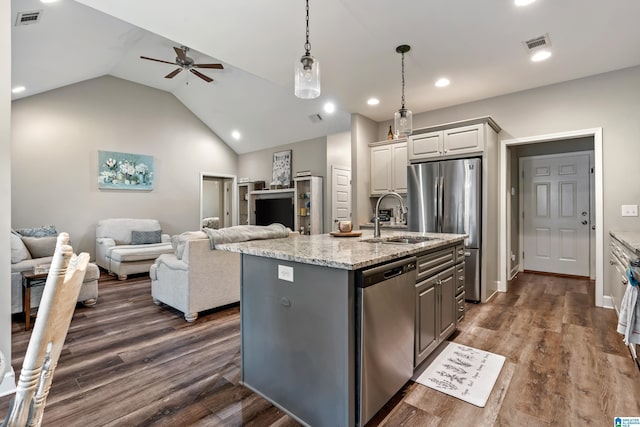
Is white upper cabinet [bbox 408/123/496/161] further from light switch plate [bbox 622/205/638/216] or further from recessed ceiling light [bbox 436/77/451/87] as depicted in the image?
light switch plate [bbox 622/205/638/216]

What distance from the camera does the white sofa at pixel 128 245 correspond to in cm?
510

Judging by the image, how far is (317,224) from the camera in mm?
6609

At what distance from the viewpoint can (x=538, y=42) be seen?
9.57ft

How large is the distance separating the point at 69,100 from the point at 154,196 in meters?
2.28

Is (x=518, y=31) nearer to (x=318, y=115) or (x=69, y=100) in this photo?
(x=318, y=115)

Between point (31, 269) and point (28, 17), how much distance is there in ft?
8.54

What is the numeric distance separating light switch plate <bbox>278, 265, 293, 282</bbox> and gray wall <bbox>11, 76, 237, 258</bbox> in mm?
5911

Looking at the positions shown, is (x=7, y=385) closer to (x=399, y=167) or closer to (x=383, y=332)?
(x=383, y=332)

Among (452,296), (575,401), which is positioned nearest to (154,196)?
(452,296)

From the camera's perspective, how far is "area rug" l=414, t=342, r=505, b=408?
196 centimetres

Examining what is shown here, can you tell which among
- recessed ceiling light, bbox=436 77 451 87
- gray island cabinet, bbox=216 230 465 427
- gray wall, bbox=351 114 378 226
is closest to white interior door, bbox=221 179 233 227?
gray wall, bbox=351 114 378 226

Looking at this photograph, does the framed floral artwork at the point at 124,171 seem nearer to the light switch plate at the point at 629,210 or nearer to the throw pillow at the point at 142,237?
→ the throw pillow at the point at 142,237

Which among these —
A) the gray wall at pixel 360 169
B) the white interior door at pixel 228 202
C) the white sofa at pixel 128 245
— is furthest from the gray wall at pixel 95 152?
the gray wall at pixel 360 169

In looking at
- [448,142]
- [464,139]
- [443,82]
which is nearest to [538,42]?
[443,82]
